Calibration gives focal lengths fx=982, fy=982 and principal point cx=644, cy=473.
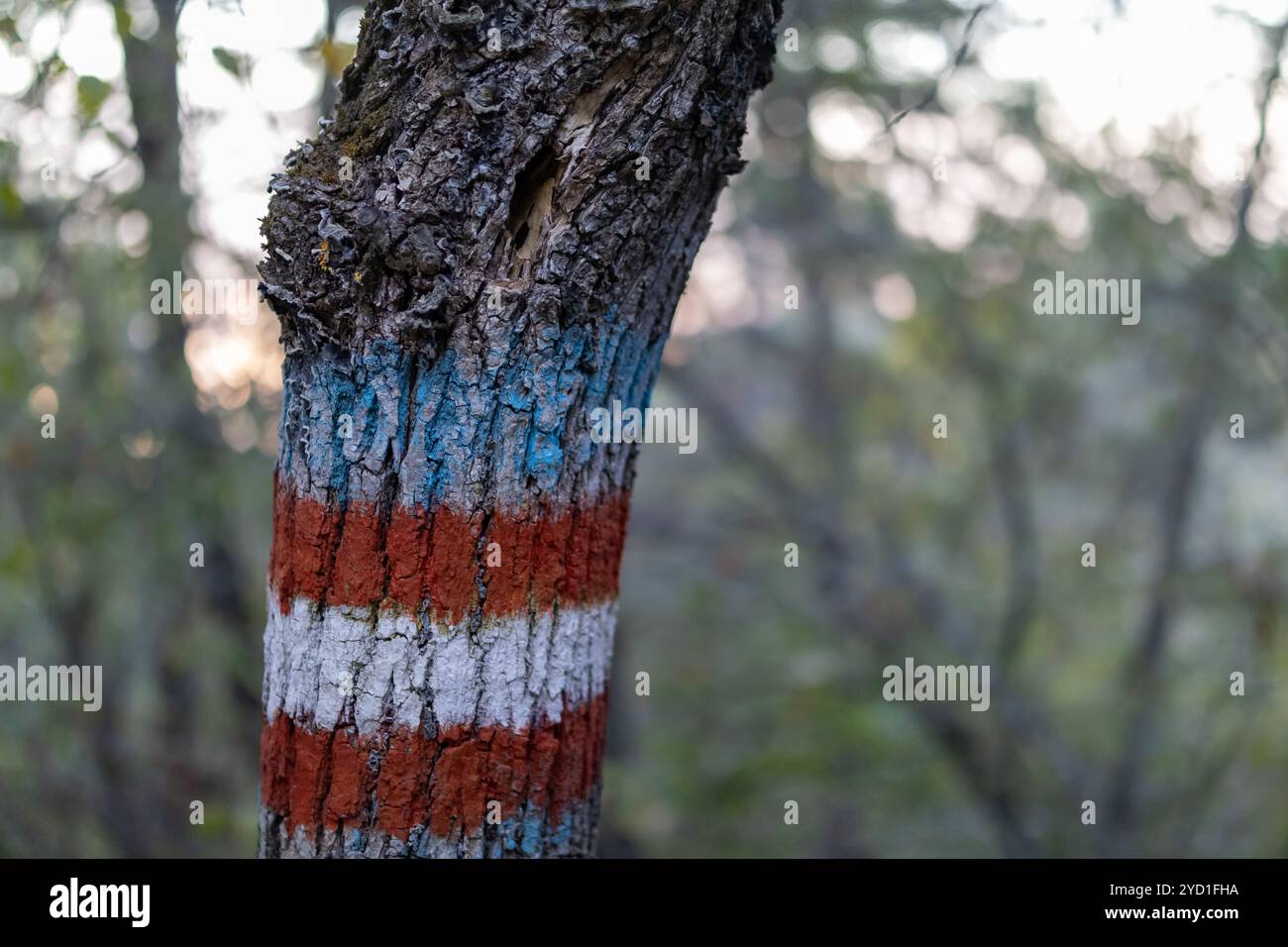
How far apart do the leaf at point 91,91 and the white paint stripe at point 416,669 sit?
153cm

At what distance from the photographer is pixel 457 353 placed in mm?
1525

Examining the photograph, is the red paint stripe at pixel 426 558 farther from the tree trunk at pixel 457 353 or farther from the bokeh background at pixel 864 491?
the bokeh background at pixel 864 491

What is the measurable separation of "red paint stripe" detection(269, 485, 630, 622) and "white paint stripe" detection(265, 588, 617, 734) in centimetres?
3

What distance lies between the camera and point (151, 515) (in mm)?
4781

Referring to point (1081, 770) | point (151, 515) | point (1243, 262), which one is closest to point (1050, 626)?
point (1081, 770)

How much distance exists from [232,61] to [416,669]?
1.66 meters

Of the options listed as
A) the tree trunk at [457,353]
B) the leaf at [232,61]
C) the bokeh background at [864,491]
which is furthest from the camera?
the bokeh background at [864,491]

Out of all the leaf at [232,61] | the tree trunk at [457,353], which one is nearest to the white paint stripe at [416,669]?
the tree trunk at [457,353]

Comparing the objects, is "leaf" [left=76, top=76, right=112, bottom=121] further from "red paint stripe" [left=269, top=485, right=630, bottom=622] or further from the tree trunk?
"red paint stripe" [left=269, top=485, right=630, bottom=622]

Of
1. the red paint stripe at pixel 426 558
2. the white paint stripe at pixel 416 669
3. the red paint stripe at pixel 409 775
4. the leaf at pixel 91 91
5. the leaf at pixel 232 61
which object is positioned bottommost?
the red paint stripe at pixel 409 775

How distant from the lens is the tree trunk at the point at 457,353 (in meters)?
1.50

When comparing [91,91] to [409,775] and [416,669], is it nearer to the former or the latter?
[416,669]

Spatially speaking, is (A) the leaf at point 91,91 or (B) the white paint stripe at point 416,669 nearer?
(B) the white paint stripe at point 416,669

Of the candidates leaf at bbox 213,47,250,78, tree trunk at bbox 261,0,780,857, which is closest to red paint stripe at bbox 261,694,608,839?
tree trunk at bbox 261,0,780,857
